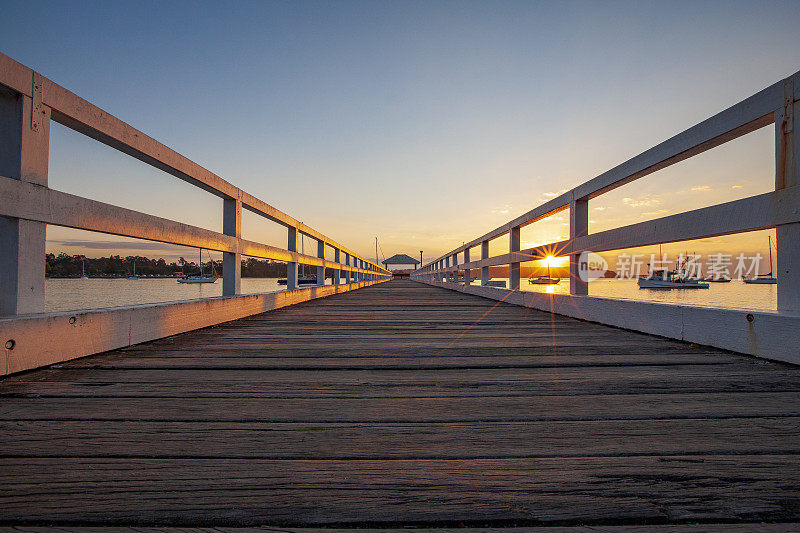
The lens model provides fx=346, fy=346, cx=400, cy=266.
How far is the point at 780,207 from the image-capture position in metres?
1.58

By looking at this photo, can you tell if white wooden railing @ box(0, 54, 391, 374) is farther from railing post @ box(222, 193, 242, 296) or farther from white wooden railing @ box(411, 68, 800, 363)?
white wooden railing @ box(411, 68, 800, 363)

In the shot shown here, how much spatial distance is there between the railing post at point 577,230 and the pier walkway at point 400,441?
5.33ft

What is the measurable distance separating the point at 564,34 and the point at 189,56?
770 centimetres

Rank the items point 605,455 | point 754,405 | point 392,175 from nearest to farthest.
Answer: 1. point 605,455
2. point 754,405
3. point 392,175

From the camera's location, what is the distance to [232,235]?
3.20 meters

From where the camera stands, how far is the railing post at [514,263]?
5.01 m

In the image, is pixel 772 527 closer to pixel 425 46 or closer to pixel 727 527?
pixel 727 527

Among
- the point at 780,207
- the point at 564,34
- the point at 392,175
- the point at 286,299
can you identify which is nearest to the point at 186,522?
the point at 780,207

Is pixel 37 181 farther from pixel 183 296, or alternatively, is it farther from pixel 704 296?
pixel 704 296

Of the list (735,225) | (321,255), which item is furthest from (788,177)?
(321,255)

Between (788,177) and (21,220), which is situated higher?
(788,177)

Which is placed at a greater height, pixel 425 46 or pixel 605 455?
pixel 425 46

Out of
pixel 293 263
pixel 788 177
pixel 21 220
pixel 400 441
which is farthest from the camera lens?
pixel 293 263

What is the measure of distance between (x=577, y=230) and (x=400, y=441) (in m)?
3.09
